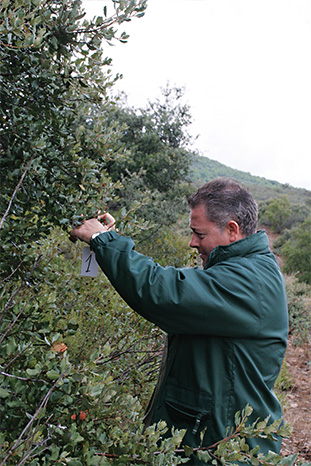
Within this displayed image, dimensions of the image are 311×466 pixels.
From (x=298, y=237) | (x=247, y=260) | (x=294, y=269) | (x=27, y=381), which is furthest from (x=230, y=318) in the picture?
(x=298, y=237)

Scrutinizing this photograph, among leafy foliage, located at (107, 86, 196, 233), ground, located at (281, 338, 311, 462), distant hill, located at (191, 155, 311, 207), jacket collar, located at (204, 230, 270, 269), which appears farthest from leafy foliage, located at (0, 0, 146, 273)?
distant hill, located at (191, 155, 311, 207)

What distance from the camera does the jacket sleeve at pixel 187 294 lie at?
1.58m

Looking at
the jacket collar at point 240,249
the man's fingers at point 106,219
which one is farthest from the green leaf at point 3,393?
the jacket collar at point 240,249

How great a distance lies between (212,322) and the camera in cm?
161

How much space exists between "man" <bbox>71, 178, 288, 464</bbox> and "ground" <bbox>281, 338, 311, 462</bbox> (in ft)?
6.82

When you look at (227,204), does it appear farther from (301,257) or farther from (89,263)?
(301,257)

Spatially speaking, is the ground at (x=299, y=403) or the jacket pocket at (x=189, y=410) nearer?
the jacket pocket at (x=189, y=410)

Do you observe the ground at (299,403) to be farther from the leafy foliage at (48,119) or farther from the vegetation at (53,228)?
the leafy foliage at (48,119)

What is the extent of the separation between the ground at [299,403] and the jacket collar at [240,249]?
7.34 feet

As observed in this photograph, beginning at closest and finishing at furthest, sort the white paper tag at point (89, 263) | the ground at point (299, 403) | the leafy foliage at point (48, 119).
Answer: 1. the leafy foliage at point (48, 119)
2. the white paper tag at point (89, 263)
3. the ground at point (299, 403)

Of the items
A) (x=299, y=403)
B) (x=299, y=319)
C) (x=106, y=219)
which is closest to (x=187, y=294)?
(x=106, y=219)

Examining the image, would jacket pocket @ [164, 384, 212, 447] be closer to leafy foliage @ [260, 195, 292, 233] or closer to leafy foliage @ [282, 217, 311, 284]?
leafy foliage @ [282, 217, 311, 284]

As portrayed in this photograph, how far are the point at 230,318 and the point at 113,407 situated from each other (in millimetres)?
546

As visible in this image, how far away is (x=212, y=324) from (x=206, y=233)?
0.49 m
